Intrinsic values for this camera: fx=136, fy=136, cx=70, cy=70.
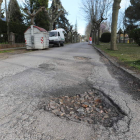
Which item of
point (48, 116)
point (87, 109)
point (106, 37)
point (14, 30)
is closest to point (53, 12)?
point (14, 30)

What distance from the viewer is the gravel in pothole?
2.09m

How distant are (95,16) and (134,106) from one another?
29.3 m

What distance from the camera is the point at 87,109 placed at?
7.79 ft

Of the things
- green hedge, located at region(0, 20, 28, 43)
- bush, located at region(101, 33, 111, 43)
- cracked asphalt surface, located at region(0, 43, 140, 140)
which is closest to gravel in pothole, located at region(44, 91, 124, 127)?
cracked asphalt surface, located at region(0, 43, 140, 140)

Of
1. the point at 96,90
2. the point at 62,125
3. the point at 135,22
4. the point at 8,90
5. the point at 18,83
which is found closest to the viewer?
the point at 62,125

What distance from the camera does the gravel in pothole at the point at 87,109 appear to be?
6.86 ft

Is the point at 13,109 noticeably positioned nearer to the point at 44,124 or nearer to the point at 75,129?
the point at 44,124

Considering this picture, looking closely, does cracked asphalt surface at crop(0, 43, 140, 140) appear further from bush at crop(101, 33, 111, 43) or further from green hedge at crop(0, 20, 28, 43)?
bush at crop(101, 33, 111, 43)

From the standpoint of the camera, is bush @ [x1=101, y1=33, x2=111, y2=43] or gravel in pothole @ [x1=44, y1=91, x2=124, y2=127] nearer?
gravel in pothole @ [x1=44, y1=91, x2=124, y2=127]

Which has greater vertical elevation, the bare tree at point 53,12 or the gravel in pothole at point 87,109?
the bare tree at point 53,12

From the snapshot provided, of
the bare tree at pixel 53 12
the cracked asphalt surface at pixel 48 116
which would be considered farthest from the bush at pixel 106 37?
the cracked asphalt surface at pixel 48 116

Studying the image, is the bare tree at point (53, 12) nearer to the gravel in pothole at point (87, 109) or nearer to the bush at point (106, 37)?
the bush at point (106, 37)

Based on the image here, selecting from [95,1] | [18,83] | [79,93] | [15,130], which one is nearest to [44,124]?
[15,130]

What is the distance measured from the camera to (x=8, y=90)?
301 centimetres
